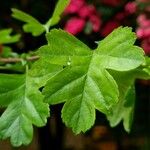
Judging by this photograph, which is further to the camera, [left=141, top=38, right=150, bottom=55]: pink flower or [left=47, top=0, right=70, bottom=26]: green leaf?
[left=141, top=38, right=150, bottom=55]: pink flower

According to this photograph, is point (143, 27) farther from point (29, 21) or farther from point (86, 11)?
point (29, 21)

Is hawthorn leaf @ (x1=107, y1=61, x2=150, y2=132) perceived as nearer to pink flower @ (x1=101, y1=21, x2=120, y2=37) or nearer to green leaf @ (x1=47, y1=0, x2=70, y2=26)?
green leaf @ (x1=47, y1=0, x2=70, y2=26)

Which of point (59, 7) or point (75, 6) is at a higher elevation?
point (75, 6)

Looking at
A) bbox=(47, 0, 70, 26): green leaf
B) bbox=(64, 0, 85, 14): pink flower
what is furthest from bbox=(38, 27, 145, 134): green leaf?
bbox=(64, 0, 85, 14): pink flower

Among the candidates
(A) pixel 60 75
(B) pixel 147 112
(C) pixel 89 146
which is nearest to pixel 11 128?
(A) pixel 60 75

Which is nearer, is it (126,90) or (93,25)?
(126,90)

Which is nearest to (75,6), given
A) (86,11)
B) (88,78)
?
(86,11)
